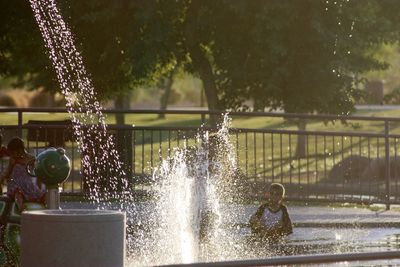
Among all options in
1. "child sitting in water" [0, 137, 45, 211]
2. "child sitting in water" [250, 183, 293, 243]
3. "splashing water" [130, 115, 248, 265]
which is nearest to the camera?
"splashing water" [130, 115, 248, 265]

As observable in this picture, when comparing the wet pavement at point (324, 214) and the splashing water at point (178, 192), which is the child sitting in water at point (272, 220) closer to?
the splashing water at point (178, 192)

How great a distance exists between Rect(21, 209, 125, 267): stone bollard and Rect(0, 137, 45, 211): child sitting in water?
15.1ft

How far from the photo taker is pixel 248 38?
31875 millimetres

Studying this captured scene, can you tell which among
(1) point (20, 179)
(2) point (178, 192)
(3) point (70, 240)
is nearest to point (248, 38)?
(2) point (178, 192)

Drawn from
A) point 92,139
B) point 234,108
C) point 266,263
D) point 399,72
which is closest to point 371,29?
point 234,108

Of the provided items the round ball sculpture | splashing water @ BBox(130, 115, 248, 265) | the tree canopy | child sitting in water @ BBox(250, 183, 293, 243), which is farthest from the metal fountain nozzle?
the tree canopy

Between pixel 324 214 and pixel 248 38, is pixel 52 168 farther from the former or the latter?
pixel 248 38

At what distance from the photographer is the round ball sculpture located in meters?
11.6

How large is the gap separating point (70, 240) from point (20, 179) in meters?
5.42

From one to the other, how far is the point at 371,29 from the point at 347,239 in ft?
54.1

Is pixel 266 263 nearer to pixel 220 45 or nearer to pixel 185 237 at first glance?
pixel 185 237

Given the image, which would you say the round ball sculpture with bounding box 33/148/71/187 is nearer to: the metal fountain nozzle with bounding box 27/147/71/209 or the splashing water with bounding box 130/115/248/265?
the metal fountain nozzle with bounding box 27/147/71/209

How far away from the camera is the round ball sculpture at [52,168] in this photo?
1159cm

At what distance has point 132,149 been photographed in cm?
2233
